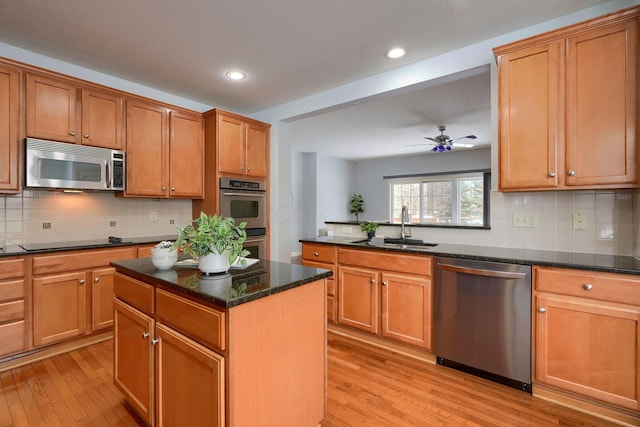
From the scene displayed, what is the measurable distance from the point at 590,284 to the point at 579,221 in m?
0.64

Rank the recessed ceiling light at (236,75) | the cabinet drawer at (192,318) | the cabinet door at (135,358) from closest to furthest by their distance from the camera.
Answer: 1. the cabinet drawer at (192,318)
2. the cabinet door at (135,358)
3. the recessed ceiling light at (236,75)

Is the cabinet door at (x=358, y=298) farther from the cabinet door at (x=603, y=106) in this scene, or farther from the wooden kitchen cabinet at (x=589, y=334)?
the cabinet door at (x=603, y=106)

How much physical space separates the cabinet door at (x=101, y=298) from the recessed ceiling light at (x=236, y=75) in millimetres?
2181

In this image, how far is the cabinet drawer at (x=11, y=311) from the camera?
7.45 ft

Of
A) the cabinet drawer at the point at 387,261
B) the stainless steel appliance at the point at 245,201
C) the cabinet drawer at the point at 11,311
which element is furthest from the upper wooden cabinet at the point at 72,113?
the cabinet drawer at the point at 387,261

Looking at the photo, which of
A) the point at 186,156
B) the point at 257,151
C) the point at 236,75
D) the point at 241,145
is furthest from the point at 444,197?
the point at 186,156

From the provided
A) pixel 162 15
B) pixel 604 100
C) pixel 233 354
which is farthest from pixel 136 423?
pixel 604 100

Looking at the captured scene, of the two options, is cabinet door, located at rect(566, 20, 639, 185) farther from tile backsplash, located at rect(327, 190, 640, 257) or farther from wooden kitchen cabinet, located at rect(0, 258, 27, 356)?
wooden kitchen cabinet, located at rect(0, 258, 27, 356)

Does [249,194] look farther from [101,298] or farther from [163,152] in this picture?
[101,298]

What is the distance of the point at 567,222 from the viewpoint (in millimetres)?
2244

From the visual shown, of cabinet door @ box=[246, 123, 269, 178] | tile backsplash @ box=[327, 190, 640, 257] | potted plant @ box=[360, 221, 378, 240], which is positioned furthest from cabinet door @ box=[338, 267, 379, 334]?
cabinet door @ box=[246, 123, 269, 178]

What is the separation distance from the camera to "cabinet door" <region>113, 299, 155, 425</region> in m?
1.55

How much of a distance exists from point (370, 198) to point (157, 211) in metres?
6.09

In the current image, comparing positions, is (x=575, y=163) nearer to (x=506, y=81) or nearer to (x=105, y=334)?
(x=506, y=81)
